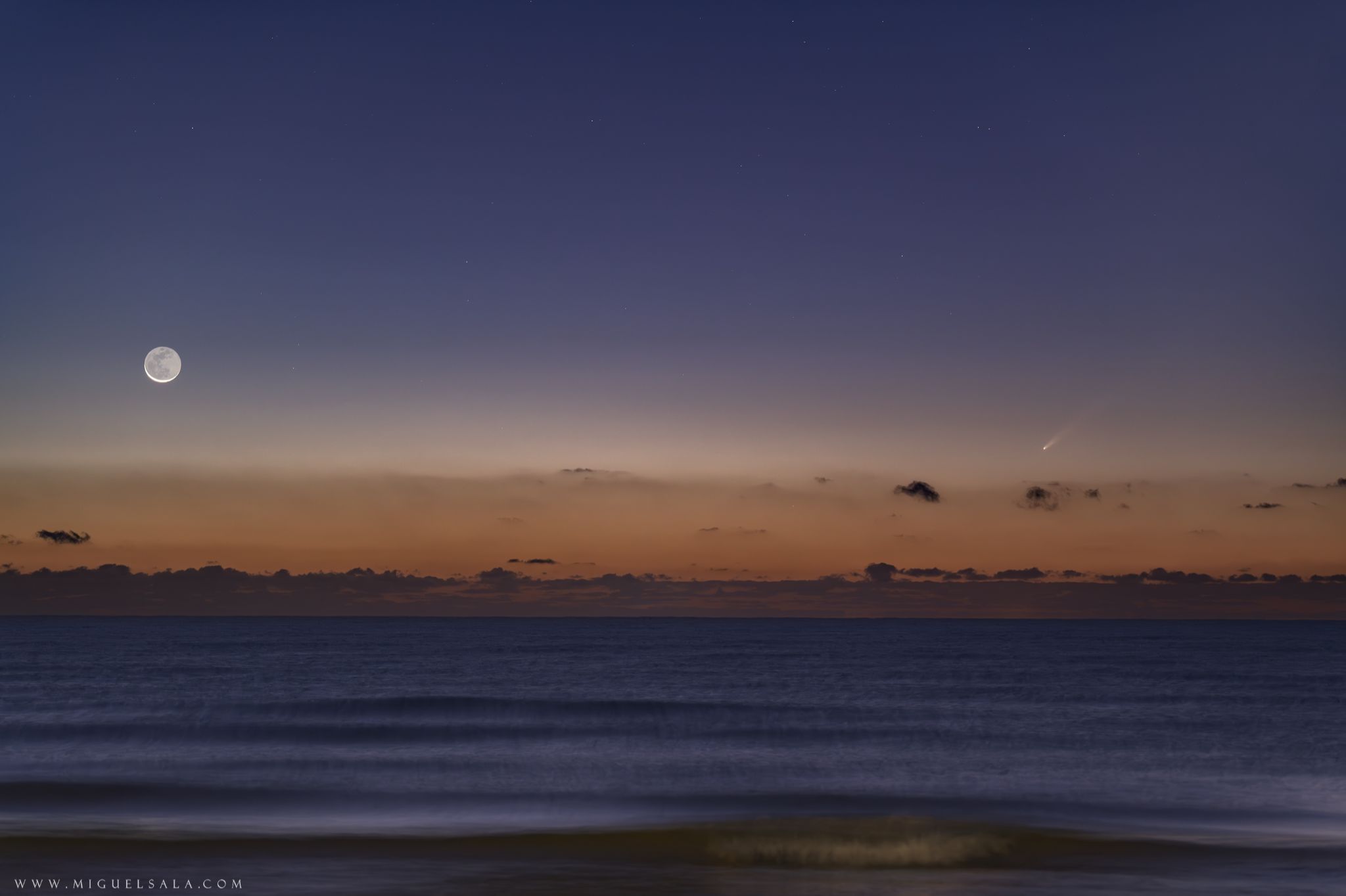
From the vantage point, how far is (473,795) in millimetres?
29312

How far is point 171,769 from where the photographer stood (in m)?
33.4

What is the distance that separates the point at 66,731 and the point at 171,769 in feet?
42.6

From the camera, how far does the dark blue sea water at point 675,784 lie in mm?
19797

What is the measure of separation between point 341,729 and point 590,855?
26.9 metres

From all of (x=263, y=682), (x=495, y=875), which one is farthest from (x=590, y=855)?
(x=263, y=682)

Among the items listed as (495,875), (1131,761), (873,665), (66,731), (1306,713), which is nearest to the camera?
(495,875)

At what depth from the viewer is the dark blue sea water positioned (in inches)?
779

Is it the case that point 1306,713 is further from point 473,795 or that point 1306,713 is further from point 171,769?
point 171,769

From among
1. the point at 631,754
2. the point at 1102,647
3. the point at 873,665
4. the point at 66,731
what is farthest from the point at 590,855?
the point at 1102,647

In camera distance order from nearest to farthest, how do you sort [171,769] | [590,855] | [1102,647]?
[590,855] < [171,769] < [1102,647]

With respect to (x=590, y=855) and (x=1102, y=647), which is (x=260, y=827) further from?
(x=1102, y=647)

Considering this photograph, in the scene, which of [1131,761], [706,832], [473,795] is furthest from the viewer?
[1131,761]

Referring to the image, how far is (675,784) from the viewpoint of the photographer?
31719 mm

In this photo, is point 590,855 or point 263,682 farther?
point 263,682
